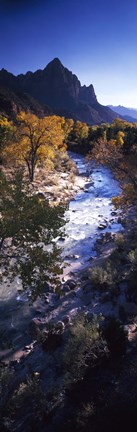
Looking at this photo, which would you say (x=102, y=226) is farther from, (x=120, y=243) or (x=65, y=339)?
(x=65, y=339)

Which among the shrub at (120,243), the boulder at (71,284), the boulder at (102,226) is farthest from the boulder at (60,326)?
the boulder at (102,226)

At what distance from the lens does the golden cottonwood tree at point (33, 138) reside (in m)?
38.2

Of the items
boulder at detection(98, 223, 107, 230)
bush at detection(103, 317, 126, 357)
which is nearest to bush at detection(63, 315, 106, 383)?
bush at detection(103, 317, 126, 357)

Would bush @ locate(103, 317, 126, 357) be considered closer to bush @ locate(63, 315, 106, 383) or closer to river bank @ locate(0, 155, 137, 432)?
river bank @ locate(0, 155, 137, 432)

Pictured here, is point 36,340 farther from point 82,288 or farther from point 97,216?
point 97,216

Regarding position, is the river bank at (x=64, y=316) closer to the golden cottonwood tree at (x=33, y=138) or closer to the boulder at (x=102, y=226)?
the boulder at (x=102, y=226)

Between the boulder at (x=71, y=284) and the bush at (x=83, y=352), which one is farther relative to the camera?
the boulder at (x=71, y=284)

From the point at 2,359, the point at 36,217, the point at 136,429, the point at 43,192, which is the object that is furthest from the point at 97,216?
the point at 136,429

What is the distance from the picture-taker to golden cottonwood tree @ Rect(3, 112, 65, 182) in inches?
1505

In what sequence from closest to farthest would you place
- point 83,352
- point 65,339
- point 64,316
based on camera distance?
point 83,352
point 65,339
point 64,316

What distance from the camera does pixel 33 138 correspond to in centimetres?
4016

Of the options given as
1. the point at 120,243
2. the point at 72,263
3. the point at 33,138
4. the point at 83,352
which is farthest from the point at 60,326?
the point at 33,138

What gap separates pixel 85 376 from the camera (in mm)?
10758

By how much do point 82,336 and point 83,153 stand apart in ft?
195
